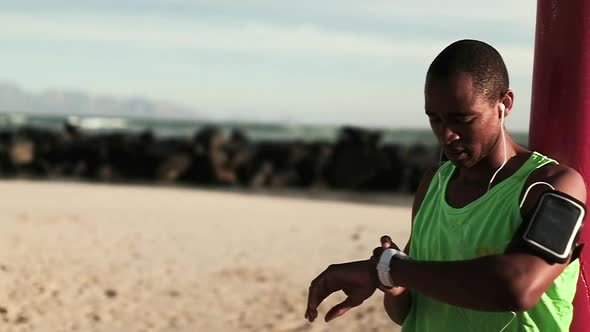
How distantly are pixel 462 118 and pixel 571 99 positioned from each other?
66cm

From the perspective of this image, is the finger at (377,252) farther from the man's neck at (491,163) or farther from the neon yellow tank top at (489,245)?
the man's neck at (491,163)

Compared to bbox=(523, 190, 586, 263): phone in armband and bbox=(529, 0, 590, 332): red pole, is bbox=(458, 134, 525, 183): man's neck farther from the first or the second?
bbox=(529, 0, 590, 332): red pole

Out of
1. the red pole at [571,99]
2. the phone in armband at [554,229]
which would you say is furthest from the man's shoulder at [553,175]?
the red pole at [571,99]

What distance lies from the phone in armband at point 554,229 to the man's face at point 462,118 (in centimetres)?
28

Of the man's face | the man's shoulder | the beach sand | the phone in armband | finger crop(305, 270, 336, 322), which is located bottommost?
the beach sand

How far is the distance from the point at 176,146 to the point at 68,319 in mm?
17665

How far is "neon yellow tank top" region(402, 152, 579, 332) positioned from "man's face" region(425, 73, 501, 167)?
0.35 feet

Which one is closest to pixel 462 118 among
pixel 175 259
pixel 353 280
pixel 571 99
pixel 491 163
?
pixel 491 163

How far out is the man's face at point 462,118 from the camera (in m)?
2.06

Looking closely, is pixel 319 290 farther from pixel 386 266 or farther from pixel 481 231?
pixel 481 231

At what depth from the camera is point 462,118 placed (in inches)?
81.7

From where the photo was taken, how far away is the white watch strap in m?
2.08

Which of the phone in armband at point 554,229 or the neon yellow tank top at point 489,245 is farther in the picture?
the neon yellow tank top at point 489,245

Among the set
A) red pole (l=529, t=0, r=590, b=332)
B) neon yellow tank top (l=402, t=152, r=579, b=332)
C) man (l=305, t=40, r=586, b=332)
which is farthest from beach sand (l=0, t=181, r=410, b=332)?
man (l=305, t=40, r=586, b=332)
